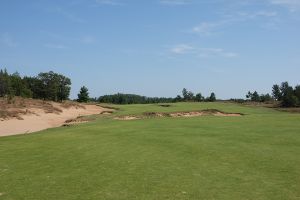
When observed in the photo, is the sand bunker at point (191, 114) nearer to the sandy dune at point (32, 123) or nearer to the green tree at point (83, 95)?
the sandy dune at point (32, 123)

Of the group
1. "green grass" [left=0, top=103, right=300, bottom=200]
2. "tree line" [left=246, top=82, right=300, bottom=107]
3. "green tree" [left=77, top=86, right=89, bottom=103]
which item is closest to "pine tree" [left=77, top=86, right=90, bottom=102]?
"green tree" [left=77, top=86, right=89, bottom=103]

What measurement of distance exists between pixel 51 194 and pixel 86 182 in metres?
1.31

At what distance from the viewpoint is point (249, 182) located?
35.6ft

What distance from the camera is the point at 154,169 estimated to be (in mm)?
12625

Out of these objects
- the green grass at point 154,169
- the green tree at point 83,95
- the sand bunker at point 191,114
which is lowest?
the green grass at point 154,169

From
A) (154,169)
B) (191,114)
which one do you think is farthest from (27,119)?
(154,169)

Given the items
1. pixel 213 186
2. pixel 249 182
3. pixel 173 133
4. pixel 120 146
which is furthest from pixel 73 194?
pixel 173 133

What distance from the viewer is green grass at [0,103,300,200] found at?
1005cm

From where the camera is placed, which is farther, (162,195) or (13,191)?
(13,191)

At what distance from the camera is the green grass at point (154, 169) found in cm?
1005

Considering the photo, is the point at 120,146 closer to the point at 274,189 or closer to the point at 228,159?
the point at 228,159

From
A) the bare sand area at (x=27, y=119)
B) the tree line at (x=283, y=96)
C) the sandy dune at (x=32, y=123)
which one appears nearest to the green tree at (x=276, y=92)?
the tree line at (x=283, y=96)

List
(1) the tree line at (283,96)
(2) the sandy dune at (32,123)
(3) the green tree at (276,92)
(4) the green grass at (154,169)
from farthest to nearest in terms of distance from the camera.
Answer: (3) the green tree at (276,92) < (1) the tree line at (283,96) < (2) the sandy dune at (32,123) < (4) the green grass at (154,169)

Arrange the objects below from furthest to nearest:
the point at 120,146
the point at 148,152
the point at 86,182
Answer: the point at 120,146 → the point at 148,152 → the point at 86,182
